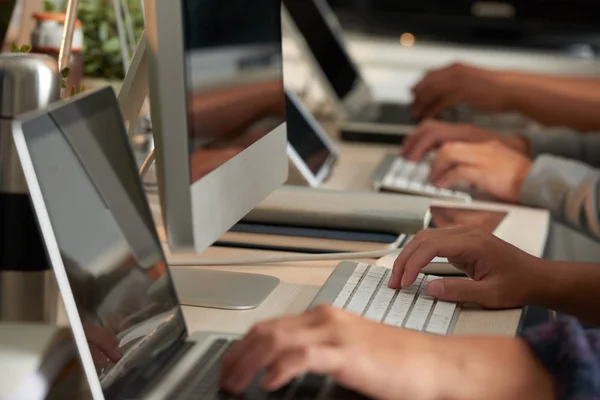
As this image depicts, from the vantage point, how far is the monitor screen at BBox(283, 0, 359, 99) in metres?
1.93

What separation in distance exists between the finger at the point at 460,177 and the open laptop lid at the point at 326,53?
47 cm

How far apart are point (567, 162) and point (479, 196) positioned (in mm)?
156

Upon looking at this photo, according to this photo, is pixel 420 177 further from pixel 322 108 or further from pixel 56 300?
pixel 56 300

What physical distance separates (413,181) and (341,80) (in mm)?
544

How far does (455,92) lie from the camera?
1.96 meters

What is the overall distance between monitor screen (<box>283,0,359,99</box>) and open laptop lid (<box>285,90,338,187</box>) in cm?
35

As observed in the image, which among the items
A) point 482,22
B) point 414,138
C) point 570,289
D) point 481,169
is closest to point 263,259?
point 570,289

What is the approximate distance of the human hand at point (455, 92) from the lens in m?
1.96

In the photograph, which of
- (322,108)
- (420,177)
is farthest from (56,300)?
(322,108)

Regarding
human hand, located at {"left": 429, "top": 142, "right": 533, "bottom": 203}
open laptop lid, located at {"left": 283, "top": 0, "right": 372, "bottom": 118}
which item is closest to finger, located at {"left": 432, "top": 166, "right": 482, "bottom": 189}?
human hand, located at {"left": 429, "top": 142, "right": 533, "bottom": 203}

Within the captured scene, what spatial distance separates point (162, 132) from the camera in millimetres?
774

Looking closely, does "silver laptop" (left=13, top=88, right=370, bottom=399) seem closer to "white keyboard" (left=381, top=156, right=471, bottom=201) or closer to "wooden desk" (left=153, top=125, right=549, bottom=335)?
"wooden desk" (left=153, top=125, right=549, bottom=335)

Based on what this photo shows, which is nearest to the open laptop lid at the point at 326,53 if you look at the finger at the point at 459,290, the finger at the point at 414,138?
the finger at the point at 414,138

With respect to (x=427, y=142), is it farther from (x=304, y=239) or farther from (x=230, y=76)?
(x=230, y=76)
